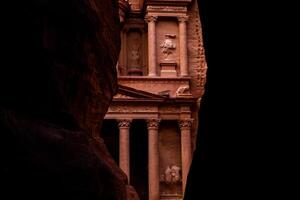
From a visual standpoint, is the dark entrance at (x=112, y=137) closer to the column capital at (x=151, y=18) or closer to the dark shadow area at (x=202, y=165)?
the column capital at (x=151, y=18)

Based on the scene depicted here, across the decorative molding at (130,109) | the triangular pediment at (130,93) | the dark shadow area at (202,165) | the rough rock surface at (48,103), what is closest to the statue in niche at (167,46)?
the triangular pediment at (130,93)

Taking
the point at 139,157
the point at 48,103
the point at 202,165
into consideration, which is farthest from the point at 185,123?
the point at 48,103

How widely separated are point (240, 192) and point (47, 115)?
5.85ft

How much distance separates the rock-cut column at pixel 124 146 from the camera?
2262 cm

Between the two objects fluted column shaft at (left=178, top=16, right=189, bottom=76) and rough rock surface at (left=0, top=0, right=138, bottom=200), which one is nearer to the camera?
rough rock surface at (left=0, top=0, right=138, bottom=200)

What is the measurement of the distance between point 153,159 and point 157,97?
10.1 ft

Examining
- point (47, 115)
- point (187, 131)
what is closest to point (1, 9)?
point (47, 115)

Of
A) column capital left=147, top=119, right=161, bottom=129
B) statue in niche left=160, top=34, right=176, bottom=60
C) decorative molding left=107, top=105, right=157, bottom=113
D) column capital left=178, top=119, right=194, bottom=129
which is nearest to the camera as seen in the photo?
A: decorative molding left=107, top=105, right=157, bottom=113

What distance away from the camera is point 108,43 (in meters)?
5.88

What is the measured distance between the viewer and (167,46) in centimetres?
2583

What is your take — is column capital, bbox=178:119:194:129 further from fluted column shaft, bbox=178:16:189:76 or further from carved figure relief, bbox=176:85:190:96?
fluted column shaft, bbox=178:16:189:76

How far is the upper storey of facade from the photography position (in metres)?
25.0

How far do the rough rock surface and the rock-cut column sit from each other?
57.8 ft

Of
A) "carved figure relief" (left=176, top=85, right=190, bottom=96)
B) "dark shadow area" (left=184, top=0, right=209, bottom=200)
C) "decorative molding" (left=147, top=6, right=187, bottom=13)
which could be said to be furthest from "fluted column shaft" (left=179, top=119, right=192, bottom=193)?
"dark shadow area" (left=184, top=0, right=209, bottom=200)
